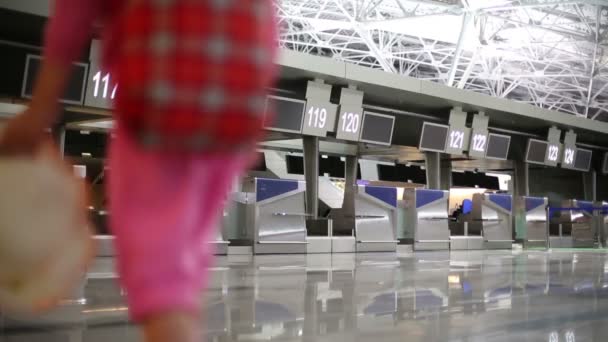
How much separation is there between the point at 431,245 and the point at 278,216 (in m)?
5.18

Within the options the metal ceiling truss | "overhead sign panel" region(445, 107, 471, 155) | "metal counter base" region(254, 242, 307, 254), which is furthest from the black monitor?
"metal counter base" region(254, 242, 307, 254)

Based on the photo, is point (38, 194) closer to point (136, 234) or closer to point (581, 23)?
point (136, 234)

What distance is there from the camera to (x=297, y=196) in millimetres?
13164

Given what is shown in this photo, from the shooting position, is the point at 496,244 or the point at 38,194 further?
the point at 496,244

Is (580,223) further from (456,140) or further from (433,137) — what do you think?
(433,137)

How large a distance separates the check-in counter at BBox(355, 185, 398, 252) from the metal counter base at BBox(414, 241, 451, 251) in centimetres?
106

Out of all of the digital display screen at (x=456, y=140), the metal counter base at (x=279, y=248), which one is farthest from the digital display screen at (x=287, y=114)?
the digital display screen at (x=456, y=140)

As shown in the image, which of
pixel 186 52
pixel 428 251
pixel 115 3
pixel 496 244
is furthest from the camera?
pixel 496 244

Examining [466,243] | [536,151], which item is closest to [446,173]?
[536,151]

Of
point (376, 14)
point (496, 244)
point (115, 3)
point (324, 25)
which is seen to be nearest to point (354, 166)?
point (496, 244)

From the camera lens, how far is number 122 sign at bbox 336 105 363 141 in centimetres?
1546

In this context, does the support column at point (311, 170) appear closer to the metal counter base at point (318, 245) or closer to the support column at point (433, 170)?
the metal counter base at point (318, 245)

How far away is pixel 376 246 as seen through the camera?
15.1 metres

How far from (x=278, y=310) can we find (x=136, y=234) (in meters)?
3.72
